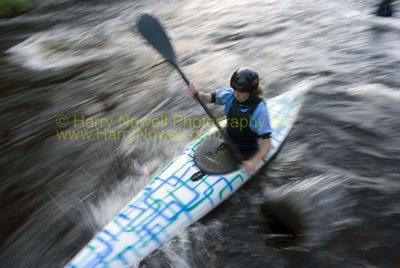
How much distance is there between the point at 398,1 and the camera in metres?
9.12

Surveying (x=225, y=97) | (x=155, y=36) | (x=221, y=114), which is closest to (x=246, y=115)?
(x=225, y=97)

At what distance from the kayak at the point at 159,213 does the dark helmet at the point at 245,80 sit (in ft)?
3.44

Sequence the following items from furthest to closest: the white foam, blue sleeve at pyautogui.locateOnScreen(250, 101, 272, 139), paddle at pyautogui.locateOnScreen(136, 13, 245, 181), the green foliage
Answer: the green foliage
the white foam
paddle at pyautogui.locateOnScreen(136, 13, 245, 181)
blue sleeve at pyautogui.locateOnScreen(250, 101, 272, 139)

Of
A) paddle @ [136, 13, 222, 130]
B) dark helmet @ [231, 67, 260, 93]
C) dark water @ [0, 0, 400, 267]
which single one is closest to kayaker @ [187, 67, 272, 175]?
dark helmet @ [231, 67, 260, 93]

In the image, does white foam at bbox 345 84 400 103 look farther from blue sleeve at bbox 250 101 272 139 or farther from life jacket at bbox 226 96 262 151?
blue sleeve at bbox 250 101 272 139

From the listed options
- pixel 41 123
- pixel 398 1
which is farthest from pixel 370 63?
pixel 41 123

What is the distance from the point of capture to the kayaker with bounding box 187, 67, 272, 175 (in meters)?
2.85

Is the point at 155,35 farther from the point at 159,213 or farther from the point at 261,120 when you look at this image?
the point at 159,213

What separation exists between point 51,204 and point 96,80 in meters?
4.21

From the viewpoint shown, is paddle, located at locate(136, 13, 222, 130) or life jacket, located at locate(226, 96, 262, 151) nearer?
life jacket, located at locate(226, 96, 262, 151)

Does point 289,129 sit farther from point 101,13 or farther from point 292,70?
point 101,13

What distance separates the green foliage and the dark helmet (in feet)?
47.5

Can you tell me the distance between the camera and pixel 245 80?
2811mm

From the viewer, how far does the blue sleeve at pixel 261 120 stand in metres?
2.97
